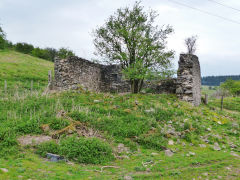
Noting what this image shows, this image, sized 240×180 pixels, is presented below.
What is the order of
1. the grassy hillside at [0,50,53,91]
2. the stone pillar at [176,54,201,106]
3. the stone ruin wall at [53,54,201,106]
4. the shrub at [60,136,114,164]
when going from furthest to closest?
the grassy hillside at [0,50,53,91], the stone ruin wall at [53,54,201,106], the stone pillar at [176,54,201,106], the shrub at [60,136,114,164]

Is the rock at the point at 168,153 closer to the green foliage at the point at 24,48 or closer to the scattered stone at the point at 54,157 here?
the scattered stone at the point at 54,157

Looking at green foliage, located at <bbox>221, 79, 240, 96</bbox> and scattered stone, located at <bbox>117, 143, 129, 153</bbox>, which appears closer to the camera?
scattered stone, located at <bbox>117, 143, 129, 153</bbox>

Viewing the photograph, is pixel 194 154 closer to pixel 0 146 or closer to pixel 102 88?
pixel 0 146

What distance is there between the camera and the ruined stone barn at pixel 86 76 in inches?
520

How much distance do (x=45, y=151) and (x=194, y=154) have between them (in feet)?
14.0

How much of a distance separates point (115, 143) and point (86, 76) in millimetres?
9604

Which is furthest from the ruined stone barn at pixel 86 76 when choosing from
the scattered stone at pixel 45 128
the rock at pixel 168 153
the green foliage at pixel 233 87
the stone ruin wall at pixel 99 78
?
the green foliage at pixel 233 87

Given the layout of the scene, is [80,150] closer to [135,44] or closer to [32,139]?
[32,139]

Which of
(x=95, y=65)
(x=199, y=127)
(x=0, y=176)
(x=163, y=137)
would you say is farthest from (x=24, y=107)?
(x=95, y=65)

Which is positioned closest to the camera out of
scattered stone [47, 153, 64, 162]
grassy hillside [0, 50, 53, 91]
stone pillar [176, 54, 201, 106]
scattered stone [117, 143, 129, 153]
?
scattered stone [47, 153, 64, 162]

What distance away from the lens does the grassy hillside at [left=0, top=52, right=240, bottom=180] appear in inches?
180

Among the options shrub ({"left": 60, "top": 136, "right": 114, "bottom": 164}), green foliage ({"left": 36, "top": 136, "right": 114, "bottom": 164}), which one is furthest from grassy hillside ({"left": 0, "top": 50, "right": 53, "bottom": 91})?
shrub ({"left": 60, "top": 136, "right": 114, "bottom": 164})

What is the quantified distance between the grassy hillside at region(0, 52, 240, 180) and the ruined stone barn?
12.5 feet

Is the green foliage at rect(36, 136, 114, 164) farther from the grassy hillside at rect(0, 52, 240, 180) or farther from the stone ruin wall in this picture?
the stone ruin wall
